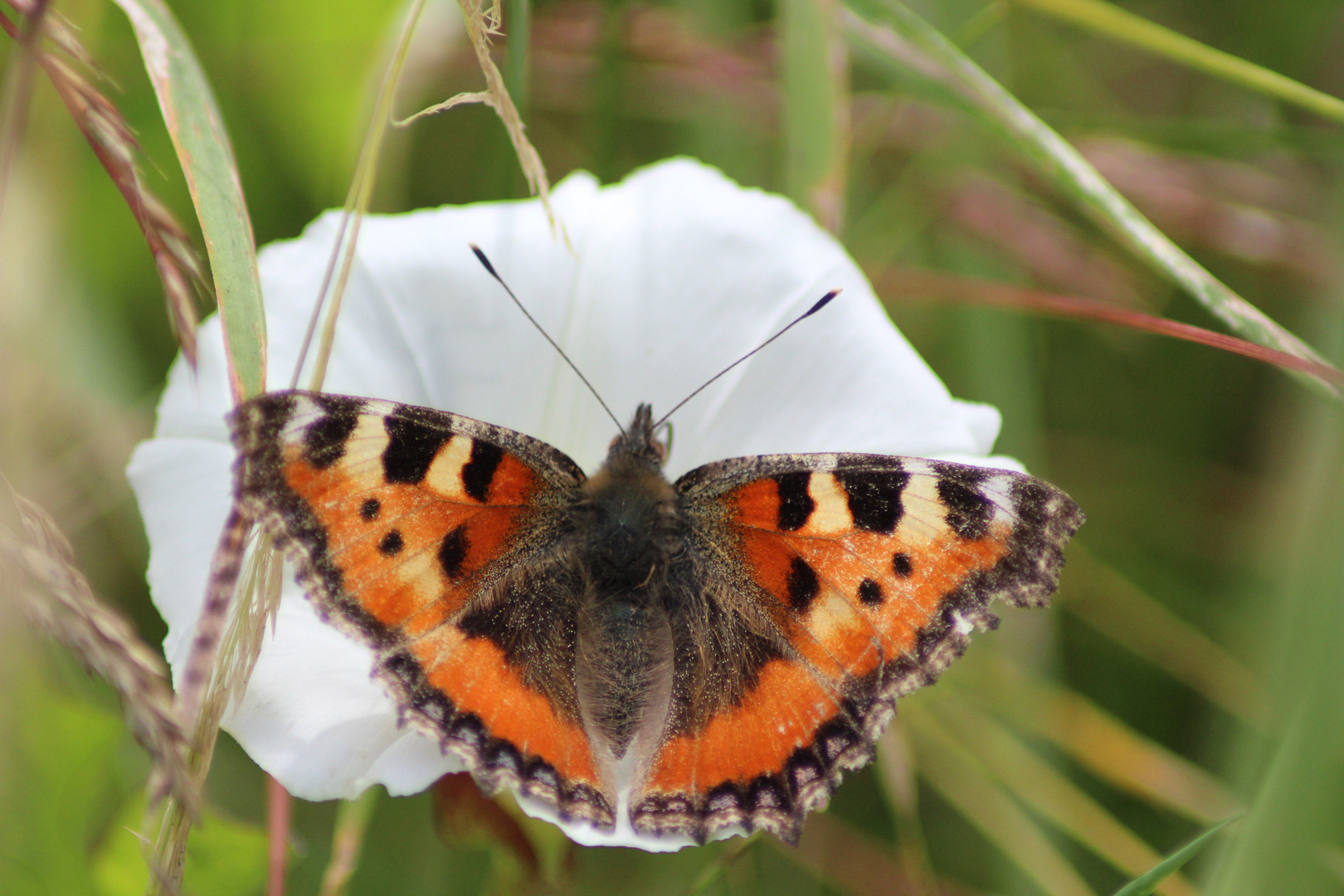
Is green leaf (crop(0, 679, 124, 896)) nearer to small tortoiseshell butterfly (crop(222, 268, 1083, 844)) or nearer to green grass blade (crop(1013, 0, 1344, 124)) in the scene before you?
small tortoiseshell butterfly (crop(222, 268, 1083, 844))

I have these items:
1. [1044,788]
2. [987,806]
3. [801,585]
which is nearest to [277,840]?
[801,585]

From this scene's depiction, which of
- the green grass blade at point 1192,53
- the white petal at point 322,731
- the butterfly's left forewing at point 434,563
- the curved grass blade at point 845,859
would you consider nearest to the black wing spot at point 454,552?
the butterfly's left forewing at point 434,563

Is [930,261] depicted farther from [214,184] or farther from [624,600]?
[214,184]

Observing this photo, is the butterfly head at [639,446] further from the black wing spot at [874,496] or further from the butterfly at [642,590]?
the black wing spot at [874,496]

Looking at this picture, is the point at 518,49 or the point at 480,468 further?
the point at 518,49

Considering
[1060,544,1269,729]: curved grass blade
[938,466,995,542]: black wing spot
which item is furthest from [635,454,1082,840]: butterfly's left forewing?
[1060,544,1269,729]: curved grass blade

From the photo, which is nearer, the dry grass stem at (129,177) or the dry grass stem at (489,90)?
the dry grass stem at (129,177)
